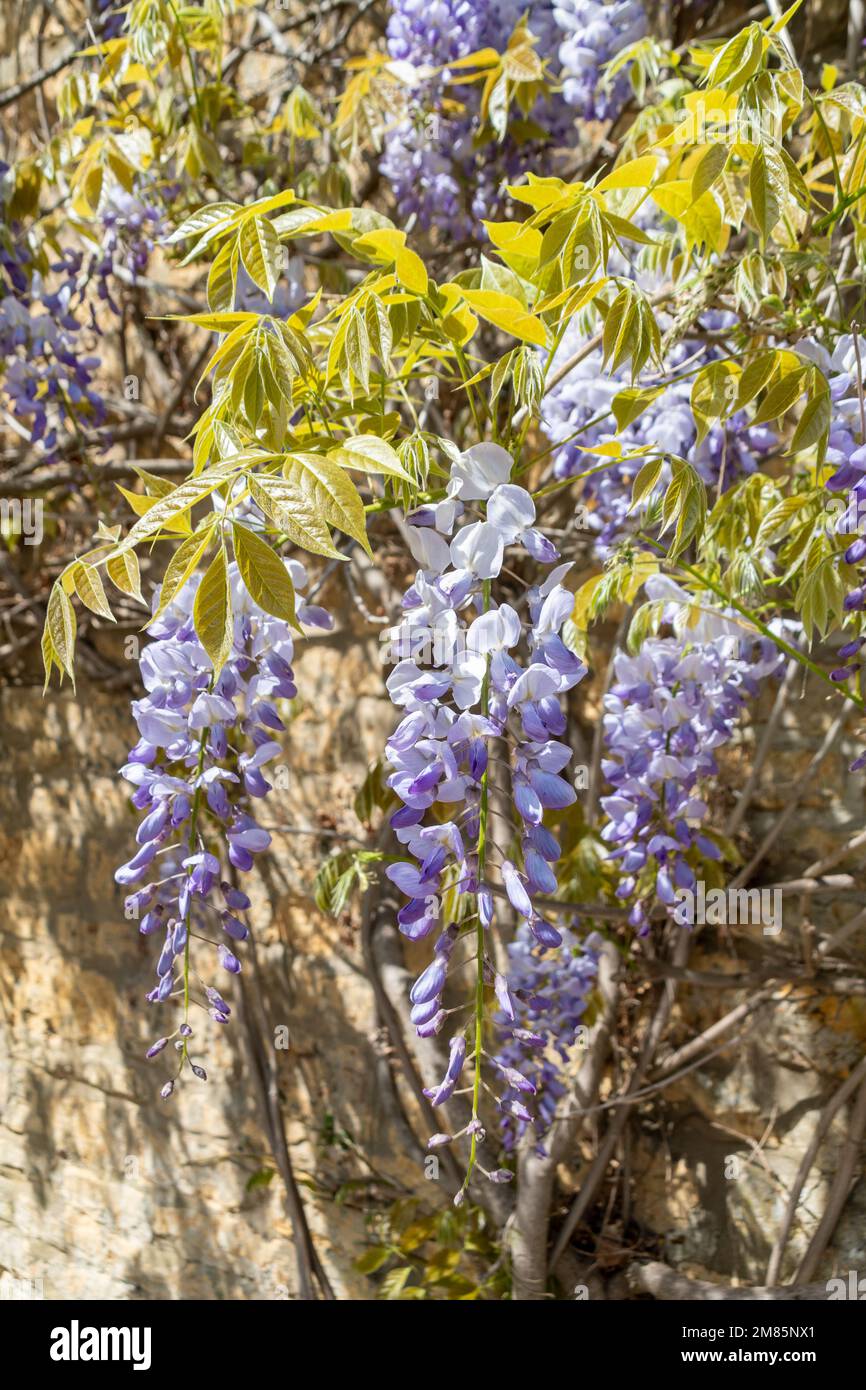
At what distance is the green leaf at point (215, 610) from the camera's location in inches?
32.7

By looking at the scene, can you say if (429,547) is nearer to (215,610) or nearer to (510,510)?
(510,510)

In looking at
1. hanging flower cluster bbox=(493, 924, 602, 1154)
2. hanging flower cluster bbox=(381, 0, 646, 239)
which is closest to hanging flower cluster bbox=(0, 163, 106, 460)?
hanging flower cluster bbox=(381, 0, 646, 239)

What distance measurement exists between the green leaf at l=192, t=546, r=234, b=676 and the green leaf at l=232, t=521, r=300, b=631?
0.01 m

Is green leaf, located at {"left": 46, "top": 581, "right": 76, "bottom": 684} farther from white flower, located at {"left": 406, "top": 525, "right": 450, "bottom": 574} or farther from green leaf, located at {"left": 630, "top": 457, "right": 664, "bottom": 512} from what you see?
green leaf, located at {"left": 630, "top": 457, "right": 664, "bottom": 512}

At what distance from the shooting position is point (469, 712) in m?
0.95

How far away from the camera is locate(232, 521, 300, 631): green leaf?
829mm

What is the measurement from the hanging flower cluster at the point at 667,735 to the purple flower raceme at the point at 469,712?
1.47 feet

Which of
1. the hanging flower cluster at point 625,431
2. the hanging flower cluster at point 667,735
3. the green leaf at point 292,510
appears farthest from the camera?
the hanging flower cluster at point 625,431

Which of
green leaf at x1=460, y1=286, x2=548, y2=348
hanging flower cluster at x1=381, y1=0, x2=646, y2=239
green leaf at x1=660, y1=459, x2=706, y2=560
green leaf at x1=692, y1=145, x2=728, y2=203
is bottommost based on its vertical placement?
green leaf at x1=660, y1=459, x2=706, y2=560

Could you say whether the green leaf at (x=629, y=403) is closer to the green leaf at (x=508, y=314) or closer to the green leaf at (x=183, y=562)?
the green leaf at (x=508, y=314)

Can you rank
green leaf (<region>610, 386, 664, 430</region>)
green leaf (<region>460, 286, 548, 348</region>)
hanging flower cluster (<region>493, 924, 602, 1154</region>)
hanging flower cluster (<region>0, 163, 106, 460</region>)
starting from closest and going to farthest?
green leaf (<region>460, 286, 548, 348</region>) → green leaf (<region>610, 386, 664, 430</region>) → hanging flower cluster (<region>493, 924, 602, 1154</region>) → hanging flower cluster (<region>0, 163, 106, 460</region>)

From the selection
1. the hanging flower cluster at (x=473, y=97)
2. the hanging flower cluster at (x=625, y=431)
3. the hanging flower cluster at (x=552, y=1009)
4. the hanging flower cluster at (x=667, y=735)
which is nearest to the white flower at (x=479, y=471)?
the hanging flower cluster at (x=667, y=735)

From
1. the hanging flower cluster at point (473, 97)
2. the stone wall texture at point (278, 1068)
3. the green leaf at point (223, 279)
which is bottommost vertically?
the stone wall texture at point (278, 1068)
